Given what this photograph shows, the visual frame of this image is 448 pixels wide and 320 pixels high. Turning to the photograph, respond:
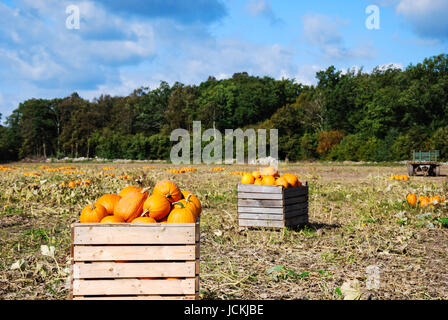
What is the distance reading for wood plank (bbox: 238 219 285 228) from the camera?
20.9 ft

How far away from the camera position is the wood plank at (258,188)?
6.42m

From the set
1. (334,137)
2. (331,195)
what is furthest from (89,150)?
(331,195)

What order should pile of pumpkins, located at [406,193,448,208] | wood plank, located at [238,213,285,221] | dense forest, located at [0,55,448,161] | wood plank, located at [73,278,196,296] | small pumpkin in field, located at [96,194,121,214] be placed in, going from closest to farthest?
wood plank, located at [73,278,196,296], small pumpkin in field, located at [96,194,121,214], wood plank, located at [238,213,285,221], pile of pumpkins, located at [406,193,448,208], dense forest, located at [0,55,448,161]

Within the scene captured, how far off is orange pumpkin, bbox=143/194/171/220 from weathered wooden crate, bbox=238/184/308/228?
3.16m

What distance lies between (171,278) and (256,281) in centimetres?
127

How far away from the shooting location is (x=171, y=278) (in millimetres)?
2986

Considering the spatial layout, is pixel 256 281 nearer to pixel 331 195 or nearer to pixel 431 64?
pixel 331 195

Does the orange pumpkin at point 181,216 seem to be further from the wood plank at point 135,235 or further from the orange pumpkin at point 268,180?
the orange pumpkin at point 268,180

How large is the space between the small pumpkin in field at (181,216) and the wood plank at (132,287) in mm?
560

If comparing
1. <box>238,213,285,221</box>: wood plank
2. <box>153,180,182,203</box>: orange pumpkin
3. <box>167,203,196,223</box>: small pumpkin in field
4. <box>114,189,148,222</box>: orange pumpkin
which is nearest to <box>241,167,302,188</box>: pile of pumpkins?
<box>238,213,285,221</box>: wood plank

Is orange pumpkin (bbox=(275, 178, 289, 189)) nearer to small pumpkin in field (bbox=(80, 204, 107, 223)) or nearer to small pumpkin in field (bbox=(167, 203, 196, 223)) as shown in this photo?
small pumpkin in field (bbox=(167, 203, 196, 223))

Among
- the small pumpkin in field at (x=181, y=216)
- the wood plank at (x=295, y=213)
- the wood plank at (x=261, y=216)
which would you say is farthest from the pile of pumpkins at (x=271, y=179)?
the small pumpkin in field at (x=181, y=216)
